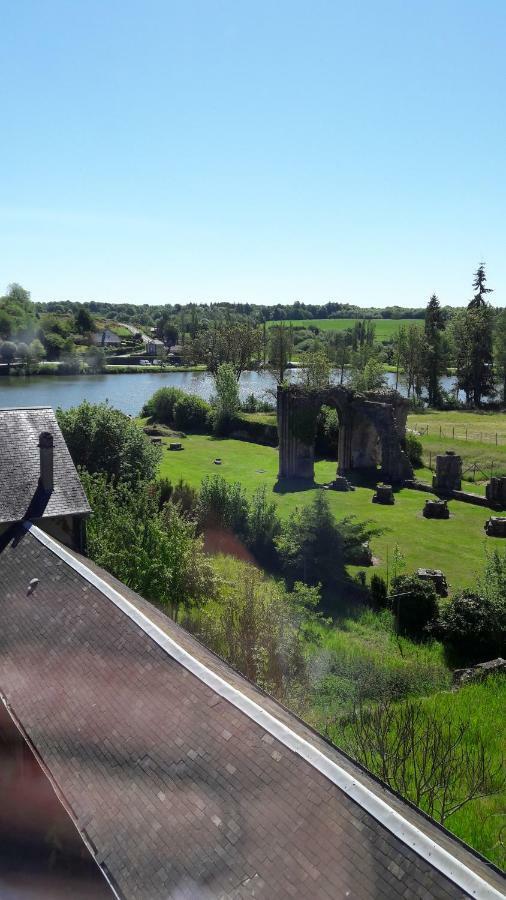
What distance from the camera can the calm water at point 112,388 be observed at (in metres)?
73.3

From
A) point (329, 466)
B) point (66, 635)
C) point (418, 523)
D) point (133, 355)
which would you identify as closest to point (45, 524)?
point (66, 635)

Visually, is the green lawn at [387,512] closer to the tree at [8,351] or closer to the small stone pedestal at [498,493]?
the small stone pedestal at [498,493]

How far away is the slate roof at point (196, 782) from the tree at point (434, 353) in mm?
69292

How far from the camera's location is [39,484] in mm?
18734

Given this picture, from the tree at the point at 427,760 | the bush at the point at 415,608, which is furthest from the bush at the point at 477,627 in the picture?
the tree at the point at 427,760

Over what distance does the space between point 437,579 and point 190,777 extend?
17980 mm

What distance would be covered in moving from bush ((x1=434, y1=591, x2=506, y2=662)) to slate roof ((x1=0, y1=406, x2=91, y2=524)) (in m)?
10.9

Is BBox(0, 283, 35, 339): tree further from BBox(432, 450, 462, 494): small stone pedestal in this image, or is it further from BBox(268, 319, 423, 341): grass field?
BBox(432, 450, 462, 494): small stone pedestal

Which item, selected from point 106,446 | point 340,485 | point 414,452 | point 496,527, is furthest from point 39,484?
point 414,452

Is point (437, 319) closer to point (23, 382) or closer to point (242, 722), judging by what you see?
point (23, 382)

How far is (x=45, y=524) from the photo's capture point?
1811cm

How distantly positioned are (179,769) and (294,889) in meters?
2.33

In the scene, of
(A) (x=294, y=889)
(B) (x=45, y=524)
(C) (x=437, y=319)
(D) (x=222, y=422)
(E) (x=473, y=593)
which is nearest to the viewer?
(A) (x=294, y=889)

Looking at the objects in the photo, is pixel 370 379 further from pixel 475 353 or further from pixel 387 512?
pixel 387 512
